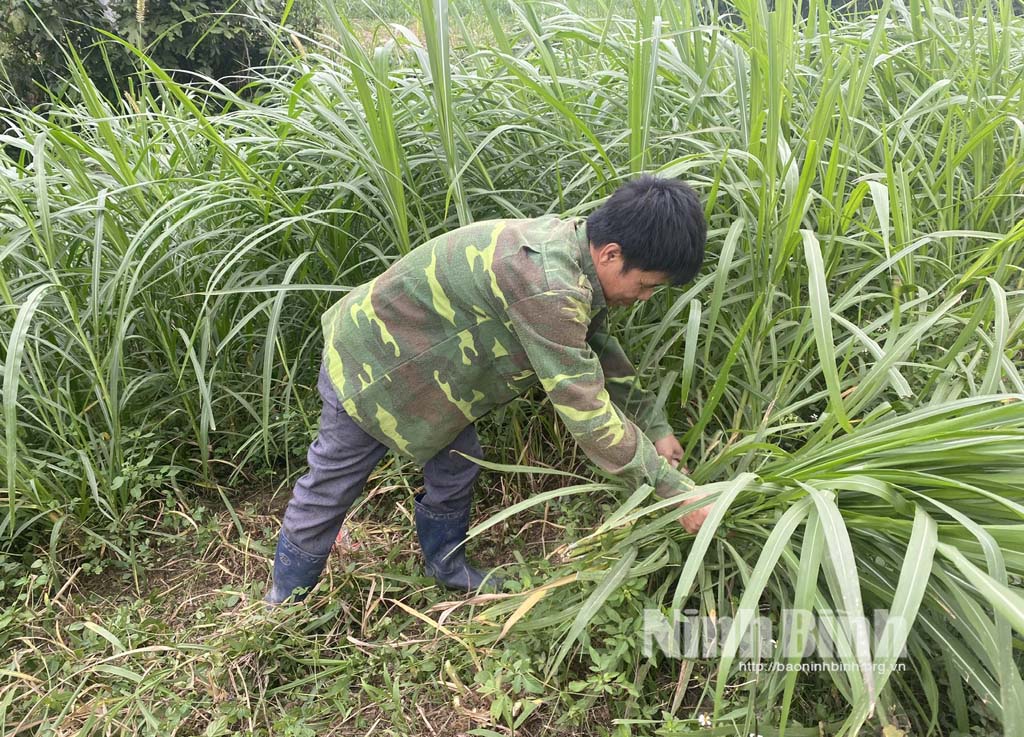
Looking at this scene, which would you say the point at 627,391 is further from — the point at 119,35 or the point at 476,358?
the point at 119,35

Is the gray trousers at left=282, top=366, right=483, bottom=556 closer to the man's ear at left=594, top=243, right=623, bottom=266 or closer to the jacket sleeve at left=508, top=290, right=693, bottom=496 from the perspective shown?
the jacket sleeve at left=508, top=290, right=693, bottom=496

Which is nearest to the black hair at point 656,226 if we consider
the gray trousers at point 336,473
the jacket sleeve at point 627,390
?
the jacket sleeve at point 627,390

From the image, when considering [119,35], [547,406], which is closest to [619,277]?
[547,406]

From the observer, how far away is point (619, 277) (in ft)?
3.92

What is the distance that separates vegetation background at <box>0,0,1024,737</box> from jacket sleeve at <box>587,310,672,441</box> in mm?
107

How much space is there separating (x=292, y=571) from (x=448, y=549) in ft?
1.21

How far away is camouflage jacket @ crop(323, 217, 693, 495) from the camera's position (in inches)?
46.4

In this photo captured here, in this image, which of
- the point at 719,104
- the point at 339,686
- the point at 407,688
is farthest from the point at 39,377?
the point at 719,104

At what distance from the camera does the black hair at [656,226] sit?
1116 mm

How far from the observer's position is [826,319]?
3.48 feet

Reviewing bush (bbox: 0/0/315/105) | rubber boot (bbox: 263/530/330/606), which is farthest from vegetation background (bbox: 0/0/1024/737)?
bush (bbox: 0/0/315/105)

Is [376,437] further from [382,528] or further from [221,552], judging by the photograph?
[221,552]

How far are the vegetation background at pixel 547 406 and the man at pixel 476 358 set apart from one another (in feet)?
0.38

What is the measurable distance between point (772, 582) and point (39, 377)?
5.55ft
